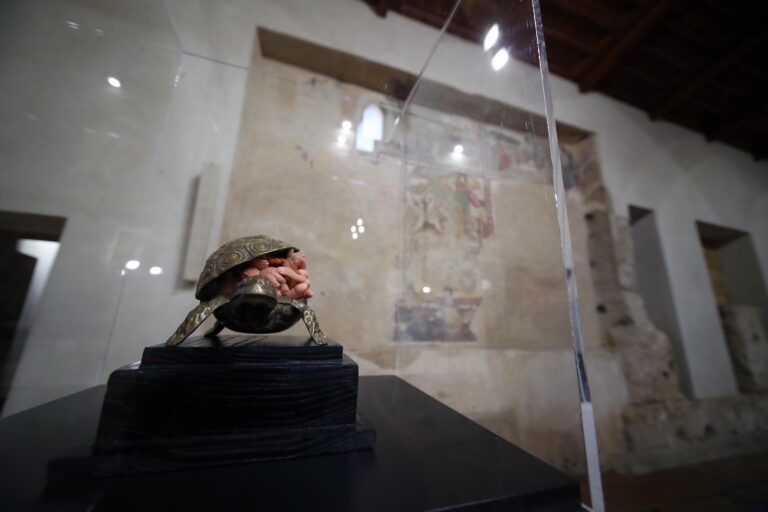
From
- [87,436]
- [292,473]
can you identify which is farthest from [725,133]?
[87,436]

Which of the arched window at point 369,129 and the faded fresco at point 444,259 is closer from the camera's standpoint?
the faded fresco at point 444,259

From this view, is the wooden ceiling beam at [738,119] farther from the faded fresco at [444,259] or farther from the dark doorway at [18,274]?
the dark doorway at [18,274]

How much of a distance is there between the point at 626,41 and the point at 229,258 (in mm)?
4673

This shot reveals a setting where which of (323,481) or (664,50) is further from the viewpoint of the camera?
(664,50)

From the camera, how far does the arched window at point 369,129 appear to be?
2.38m

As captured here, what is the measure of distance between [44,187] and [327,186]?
4.96ft

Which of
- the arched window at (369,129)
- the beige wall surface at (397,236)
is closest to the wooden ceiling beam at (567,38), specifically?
the beige wall surface at (397,236)

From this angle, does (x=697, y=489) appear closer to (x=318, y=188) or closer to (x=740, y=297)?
(x=740, y=297)

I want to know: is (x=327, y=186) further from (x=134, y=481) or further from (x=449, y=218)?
(x=134, y=481)

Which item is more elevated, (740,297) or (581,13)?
(581,13)

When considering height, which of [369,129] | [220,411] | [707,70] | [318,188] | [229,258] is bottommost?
[220,411]

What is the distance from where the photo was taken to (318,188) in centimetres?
220

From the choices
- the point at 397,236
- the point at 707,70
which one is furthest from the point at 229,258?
the point at 707,70

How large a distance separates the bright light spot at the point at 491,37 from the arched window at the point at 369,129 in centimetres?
101
